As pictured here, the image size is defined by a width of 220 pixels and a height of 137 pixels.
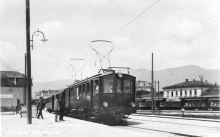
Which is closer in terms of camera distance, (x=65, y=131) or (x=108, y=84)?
(x=65, y=131)

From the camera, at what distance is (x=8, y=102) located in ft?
224

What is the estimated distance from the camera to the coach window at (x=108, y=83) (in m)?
18.9

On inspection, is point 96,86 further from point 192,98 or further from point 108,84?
point 192,98

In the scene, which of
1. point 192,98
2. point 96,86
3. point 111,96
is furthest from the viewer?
point 192,98

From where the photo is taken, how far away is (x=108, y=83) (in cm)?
1906

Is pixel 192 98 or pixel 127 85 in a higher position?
pixel 127 85

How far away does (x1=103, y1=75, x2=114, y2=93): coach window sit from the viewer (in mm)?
18925

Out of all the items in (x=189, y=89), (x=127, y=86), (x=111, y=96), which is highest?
(x=127, y=86)

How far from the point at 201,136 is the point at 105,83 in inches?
296

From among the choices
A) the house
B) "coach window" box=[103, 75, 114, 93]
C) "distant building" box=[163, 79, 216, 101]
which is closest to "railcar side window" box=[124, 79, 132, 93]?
"coach window" box=[103, 75, 114, 93]

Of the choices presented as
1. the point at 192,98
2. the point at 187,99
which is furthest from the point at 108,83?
the point at 187,99

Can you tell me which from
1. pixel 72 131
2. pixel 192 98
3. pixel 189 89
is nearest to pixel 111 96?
pixel 72 131

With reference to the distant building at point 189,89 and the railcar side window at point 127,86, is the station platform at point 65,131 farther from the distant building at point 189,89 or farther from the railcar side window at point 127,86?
the distant building at point 189,89

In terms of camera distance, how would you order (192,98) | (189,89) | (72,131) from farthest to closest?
(189,89), (192,98), (72,131)
